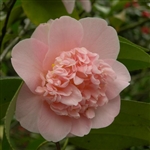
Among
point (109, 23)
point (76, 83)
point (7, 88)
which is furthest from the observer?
point (109, 23)

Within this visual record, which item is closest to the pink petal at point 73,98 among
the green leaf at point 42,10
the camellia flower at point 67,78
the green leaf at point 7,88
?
the camellia flower at point 67,78

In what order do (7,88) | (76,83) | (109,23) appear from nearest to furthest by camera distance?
(76,83)
(7,88)
(109,23)

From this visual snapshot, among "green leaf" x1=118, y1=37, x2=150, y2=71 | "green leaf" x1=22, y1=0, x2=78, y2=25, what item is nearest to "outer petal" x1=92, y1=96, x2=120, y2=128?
"green leaf" x1=118, y1=37, x2=150, y2=71

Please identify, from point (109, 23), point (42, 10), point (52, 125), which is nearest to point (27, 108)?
point (52, 125)

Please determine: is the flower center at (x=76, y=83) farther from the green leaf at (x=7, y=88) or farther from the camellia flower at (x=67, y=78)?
the green leaf at (x=7, y=88)

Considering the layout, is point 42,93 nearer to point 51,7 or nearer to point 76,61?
point 76,61

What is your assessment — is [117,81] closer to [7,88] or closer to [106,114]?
[106,114]

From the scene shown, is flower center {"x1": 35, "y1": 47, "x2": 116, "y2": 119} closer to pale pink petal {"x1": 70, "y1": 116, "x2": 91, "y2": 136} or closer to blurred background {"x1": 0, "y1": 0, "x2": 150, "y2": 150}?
pale pink petal {"x1": 70, "y1": 116, "x2": 91, "y2": 136}
